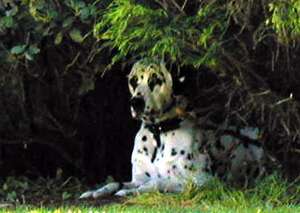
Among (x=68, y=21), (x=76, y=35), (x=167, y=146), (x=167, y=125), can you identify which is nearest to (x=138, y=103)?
(x=167, y=125)

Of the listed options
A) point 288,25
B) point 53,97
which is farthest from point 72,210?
point 53,97

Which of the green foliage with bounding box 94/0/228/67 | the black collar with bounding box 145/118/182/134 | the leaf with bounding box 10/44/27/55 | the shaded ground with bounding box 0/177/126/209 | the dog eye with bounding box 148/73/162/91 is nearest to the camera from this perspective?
the green foliage with bounding box 94/0/228/67

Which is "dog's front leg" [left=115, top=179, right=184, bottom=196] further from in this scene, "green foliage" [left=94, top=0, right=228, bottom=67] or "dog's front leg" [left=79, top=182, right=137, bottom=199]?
"green foliage" [left=94, top=0, right=228, bottom=67]

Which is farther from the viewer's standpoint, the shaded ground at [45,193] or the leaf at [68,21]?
the shaded ground at [45,193]

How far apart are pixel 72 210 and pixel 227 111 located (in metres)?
2.34

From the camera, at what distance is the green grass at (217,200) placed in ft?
23.1

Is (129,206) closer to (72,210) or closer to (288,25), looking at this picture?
(72,210)

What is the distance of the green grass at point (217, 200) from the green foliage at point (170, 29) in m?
1.28

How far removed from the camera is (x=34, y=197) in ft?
28.1

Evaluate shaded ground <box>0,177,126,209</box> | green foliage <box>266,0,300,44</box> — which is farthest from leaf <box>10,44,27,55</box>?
green foliage <box>266,0,300,44</box>

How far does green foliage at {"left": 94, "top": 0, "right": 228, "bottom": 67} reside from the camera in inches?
269

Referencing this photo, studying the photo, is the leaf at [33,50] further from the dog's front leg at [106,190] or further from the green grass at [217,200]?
the dog's front leg at [106,190]

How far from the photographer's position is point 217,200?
304 inches

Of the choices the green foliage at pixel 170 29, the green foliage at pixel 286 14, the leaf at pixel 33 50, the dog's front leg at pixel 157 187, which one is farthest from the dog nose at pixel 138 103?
the green foliage at pixel 286 14
